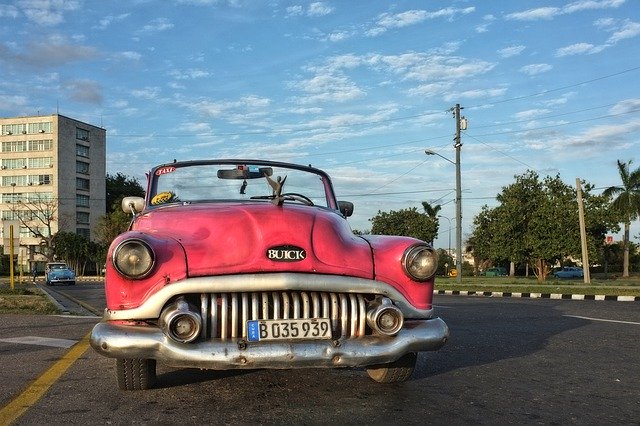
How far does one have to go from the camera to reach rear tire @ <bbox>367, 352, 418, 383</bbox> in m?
4.23

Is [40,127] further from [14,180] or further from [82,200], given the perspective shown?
[82,200]

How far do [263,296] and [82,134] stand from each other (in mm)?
89653

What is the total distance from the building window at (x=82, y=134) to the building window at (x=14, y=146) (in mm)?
6615

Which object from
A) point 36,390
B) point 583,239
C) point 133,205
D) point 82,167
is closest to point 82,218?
point 82,167

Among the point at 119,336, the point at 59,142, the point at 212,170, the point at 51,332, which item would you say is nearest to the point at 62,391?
the point at 119,336

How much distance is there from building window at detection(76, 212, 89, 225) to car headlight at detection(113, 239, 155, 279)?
87741mm

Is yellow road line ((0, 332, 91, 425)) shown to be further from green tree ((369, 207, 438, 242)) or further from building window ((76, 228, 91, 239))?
building window ((76, 228, 91, 239))

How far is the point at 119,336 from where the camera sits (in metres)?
3.45

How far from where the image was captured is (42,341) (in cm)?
676

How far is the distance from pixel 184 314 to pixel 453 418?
61.0 inches

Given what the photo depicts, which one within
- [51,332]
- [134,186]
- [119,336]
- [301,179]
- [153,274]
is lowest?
[51,332]

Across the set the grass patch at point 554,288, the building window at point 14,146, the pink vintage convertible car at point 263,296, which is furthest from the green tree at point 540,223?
the building window at point 14,146

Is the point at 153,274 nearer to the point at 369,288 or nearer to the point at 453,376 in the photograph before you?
the point at 369,288

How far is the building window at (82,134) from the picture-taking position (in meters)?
85.6
